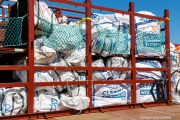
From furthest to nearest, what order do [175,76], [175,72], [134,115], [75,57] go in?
[175,72] → [175,76] → [75,57] → [134,115]

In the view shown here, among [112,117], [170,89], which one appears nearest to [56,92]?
[112,117]

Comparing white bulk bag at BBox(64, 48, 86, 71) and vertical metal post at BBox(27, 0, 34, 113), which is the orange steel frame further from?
white bulk bag at BBox(64, 48, 86, 71)

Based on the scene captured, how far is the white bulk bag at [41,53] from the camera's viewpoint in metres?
4.91

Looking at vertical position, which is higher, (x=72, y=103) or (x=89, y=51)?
(x=89, y=51)

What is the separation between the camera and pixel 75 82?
5203 mm

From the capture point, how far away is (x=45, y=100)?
4.98m

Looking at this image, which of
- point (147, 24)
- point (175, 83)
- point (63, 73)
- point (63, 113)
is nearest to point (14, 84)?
point (63, 73)

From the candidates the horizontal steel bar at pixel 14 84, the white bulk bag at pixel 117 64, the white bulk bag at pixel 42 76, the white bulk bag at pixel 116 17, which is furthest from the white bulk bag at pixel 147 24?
the horizontal steel bar at pixel 14 84

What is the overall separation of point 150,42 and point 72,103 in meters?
2.83

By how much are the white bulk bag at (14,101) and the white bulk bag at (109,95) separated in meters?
1.62

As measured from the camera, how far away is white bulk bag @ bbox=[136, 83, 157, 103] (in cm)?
626

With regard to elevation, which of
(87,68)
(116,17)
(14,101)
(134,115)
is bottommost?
(134,115)

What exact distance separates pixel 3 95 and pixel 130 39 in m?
3.34

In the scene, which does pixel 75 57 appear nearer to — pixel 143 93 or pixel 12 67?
pixel 12 67
